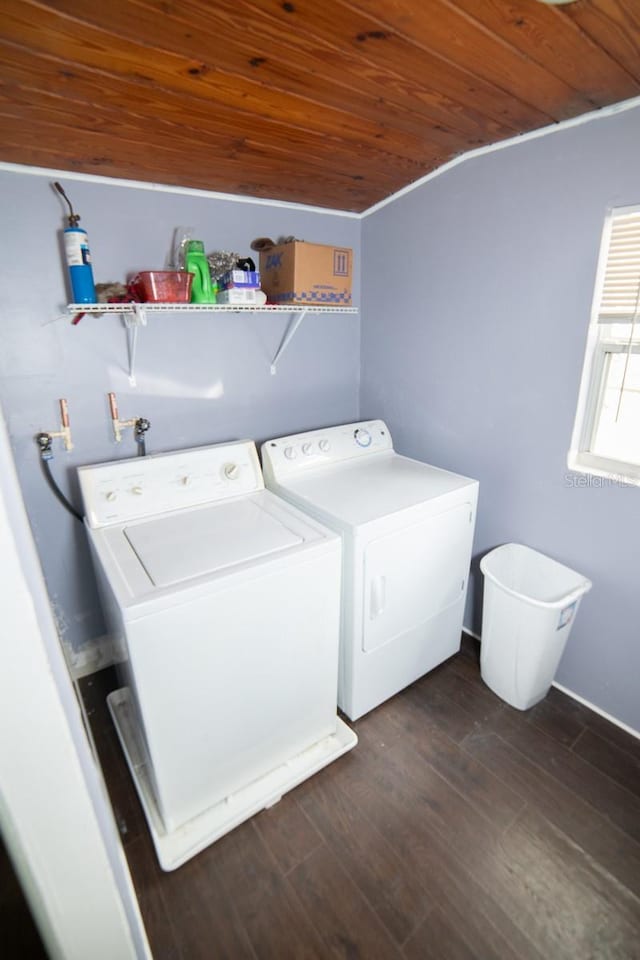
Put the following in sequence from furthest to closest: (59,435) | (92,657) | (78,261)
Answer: (92,657) → (59,435) → (78,261)

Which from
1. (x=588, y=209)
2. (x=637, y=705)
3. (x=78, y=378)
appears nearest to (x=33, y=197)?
(x=78, y=378)

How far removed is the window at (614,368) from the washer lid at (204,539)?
3.90 ft

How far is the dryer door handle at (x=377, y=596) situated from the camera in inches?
66.3

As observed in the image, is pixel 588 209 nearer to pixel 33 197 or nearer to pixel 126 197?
pixel 126 197

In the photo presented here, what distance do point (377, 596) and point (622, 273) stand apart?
1.41 meters

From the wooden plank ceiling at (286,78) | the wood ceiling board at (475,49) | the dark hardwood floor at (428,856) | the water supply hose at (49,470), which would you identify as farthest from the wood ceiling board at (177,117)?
the dark hardwood floor at (428,856)

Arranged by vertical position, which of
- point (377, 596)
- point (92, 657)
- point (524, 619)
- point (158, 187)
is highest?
point (158, 187)

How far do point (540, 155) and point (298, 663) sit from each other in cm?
199

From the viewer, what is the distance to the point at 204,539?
1.54 meters

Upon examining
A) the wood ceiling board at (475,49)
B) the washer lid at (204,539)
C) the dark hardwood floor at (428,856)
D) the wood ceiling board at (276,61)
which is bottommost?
the dark hardwood floor at (428,856)

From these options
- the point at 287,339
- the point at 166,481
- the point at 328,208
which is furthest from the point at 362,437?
the point at 328,208

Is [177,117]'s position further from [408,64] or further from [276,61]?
[408,64]

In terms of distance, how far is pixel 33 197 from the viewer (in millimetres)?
1552

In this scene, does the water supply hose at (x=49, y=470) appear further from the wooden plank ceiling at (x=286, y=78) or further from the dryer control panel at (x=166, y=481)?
the wooden plank ceiling at (x=286, y=78)
